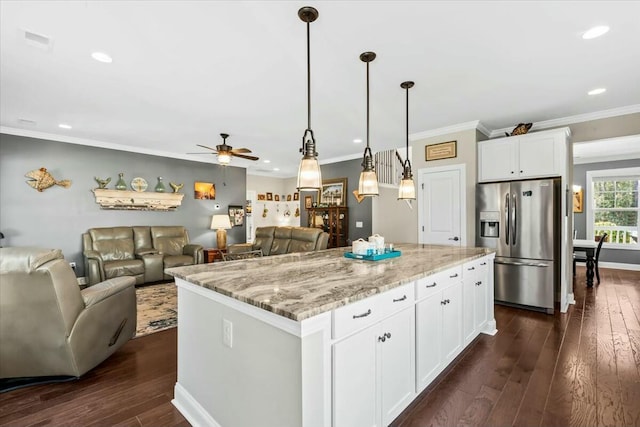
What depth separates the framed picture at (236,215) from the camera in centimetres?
743

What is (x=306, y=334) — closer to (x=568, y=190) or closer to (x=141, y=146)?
(x=568, y=190)

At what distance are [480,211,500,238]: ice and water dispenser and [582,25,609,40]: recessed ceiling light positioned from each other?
89.8 inches

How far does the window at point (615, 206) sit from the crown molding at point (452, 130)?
4.21 metres

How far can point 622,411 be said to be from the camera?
185cm

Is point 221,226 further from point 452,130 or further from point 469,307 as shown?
point 469,307

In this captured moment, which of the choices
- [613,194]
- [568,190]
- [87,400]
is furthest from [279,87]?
[613,194]

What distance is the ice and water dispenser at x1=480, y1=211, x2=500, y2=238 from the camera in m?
4.08

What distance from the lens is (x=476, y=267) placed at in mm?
2789

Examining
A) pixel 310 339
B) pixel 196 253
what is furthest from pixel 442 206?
pixel 196 253

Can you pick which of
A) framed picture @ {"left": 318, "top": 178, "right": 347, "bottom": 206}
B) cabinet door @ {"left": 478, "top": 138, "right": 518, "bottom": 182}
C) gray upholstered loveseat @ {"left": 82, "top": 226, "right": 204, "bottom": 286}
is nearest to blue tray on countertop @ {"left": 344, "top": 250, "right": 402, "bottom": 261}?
cabinet door @ {"left": 478, "top": 138, "right": 518, "bottom": 182}

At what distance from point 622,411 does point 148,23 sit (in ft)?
13.2

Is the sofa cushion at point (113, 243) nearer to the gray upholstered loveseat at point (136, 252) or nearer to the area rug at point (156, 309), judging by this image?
the gray upholstered loveseat at point (136, 252)

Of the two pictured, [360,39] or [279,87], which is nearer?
[360,39]

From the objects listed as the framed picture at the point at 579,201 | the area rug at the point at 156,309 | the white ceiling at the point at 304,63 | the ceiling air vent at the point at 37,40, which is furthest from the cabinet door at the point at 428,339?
the framed picture at the point at 579,201
